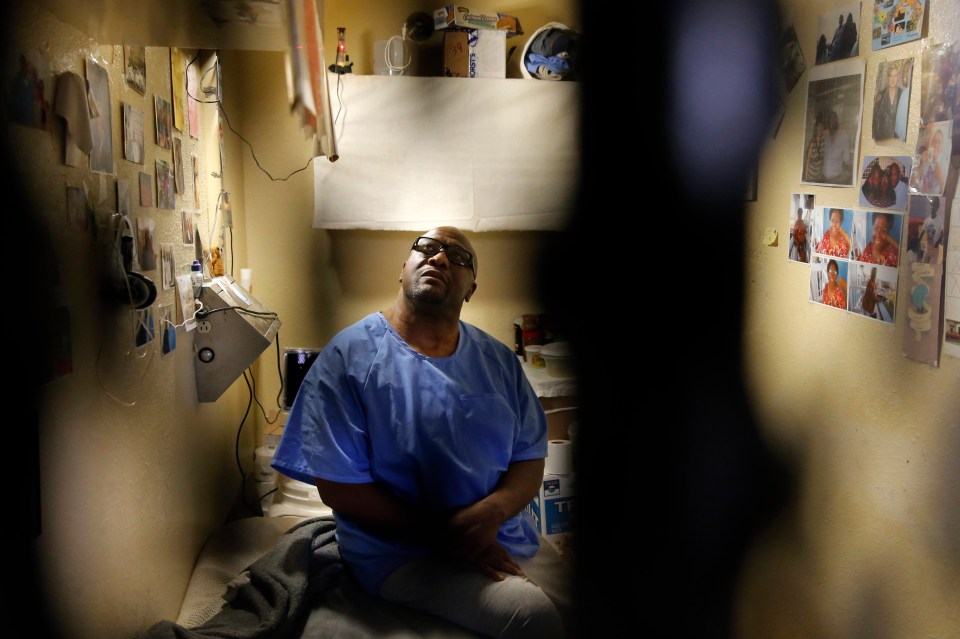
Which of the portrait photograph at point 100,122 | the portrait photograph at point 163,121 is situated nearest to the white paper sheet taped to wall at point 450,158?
the portrait photograph at point 163,121

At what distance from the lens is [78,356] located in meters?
0.79

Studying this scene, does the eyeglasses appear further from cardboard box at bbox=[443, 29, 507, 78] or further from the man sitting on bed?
cardboard box at bbox=[443, 29, 507, 78]

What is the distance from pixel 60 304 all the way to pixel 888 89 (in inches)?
40.9

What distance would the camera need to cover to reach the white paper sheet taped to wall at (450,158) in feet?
6.16

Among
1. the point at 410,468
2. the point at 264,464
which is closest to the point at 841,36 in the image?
the point at 410,468

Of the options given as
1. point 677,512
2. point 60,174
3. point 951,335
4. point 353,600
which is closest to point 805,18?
point 951,335

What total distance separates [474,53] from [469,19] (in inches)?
3.2

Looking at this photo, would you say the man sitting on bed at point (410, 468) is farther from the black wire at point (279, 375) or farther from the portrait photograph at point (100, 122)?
the black wire at point (279, 375)

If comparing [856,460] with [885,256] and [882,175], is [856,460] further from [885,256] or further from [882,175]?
[882,175]

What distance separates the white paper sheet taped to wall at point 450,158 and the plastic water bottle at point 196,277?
0.59 metres

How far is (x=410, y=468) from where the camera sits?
1.11 metres

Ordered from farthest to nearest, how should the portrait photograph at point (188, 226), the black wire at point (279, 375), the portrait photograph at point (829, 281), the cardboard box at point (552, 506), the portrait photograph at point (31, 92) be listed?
1. the black wire at point (279, 375)
2. the cardboard box at point (552, 506)
3. the portrait photograph at point (188, 226)
4. the portrait photograph at point (829, 281)
5. the portrait photograph at point (31, 92)

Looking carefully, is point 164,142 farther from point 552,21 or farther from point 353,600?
point 552,21

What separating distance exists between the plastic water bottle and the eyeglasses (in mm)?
442
